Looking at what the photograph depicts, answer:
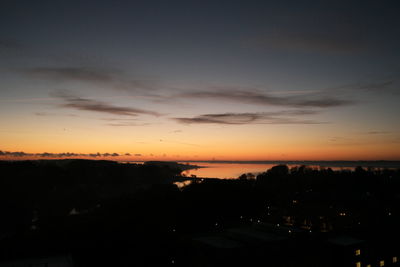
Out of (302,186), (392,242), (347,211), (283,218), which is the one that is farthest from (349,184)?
(392,242)

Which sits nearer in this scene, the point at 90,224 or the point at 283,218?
the point at 90,224

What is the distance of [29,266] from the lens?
19688 mm

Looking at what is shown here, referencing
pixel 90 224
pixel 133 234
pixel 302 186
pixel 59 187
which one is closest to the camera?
pixel 133 234

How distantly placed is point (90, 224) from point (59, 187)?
3313 cm

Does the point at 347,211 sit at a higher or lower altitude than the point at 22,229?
higher

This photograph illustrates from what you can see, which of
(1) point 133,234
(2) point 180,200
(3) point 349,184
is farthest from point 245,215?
(3) point 349,184

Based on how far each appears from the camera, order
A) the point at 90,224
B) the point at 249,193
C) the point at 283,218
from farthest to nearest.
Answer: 1. the point at 249,193
2. the point at 283,218
3. the point at 90,224

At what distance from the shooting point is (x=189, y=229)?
31016 mm

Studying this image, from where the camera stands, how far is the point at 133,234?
85.5ft

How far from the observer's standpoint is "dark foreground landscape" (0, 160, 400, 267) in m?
20.0

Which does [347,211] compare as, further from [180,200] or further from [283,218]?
[180,200]

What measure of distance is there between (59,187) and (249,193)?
123 feet

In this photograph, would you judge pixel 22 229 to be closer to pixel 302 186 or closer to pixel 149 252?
pixel 149 252

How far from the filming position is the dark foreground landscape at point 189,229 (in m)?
20.0
